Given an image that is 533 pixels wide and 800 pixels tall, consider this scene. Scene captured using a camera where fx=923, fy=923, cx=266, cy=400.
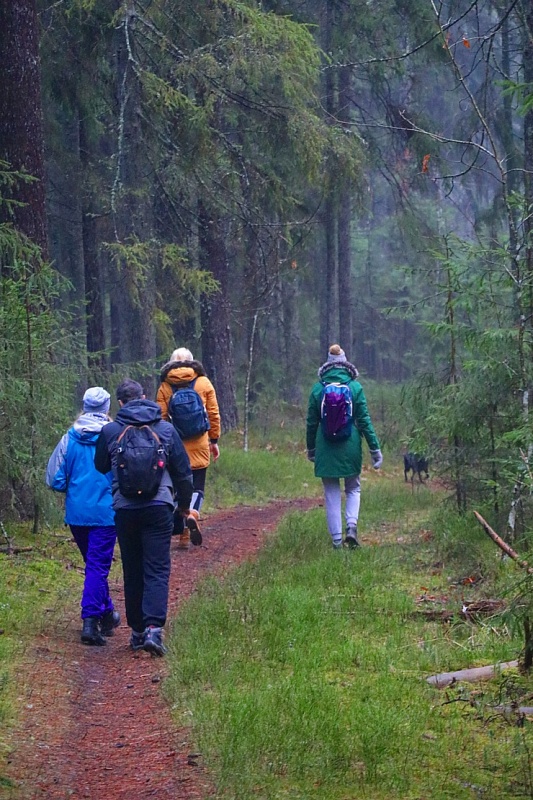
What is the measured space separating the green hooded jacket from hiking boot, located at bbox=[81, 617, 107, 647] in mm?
3505

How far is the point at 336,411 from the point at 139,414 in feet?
11.6

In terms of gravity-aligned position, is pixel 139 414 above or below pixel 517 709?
above

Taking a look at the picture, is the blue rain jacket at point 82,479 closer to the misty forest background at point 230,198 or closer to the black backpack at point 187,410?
the misty forest background at point 230,198

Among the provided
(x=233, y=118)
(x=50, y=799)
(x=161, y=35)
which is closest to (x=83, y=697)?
(x=50, y=799)

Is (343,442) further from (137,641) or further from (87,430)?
(137,641)

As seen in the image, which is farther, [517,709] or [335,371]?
[335,371]

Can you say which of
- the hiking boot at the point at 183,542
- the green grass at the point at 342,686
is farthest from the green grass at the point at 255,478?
the green grass at the point at 342,686

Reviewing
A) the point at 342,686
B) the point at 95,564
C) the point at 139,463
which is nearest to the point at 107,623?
the point at 95,564

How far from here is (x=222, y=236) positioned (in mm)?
19750

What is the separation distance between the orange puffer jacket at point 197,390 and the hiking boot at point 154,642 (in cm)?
382

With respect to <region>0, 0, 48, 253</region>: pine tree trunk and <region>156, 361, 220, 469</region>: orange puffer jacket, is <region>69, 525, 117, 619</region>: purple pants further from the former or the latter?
<region>0, 0, 48, 253</region>: pine tree trunk

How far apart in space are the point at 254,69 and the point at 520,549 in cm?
818

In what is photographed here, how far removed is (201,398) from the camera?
398 inches

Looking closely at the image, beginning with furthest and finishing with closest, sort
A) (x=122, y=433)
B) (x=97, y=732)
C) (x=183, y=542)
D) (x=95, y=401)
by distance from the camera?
(x=183, y=542)
(x=95, y=401)
(x=122, y=433)
(x=97, y=732)
